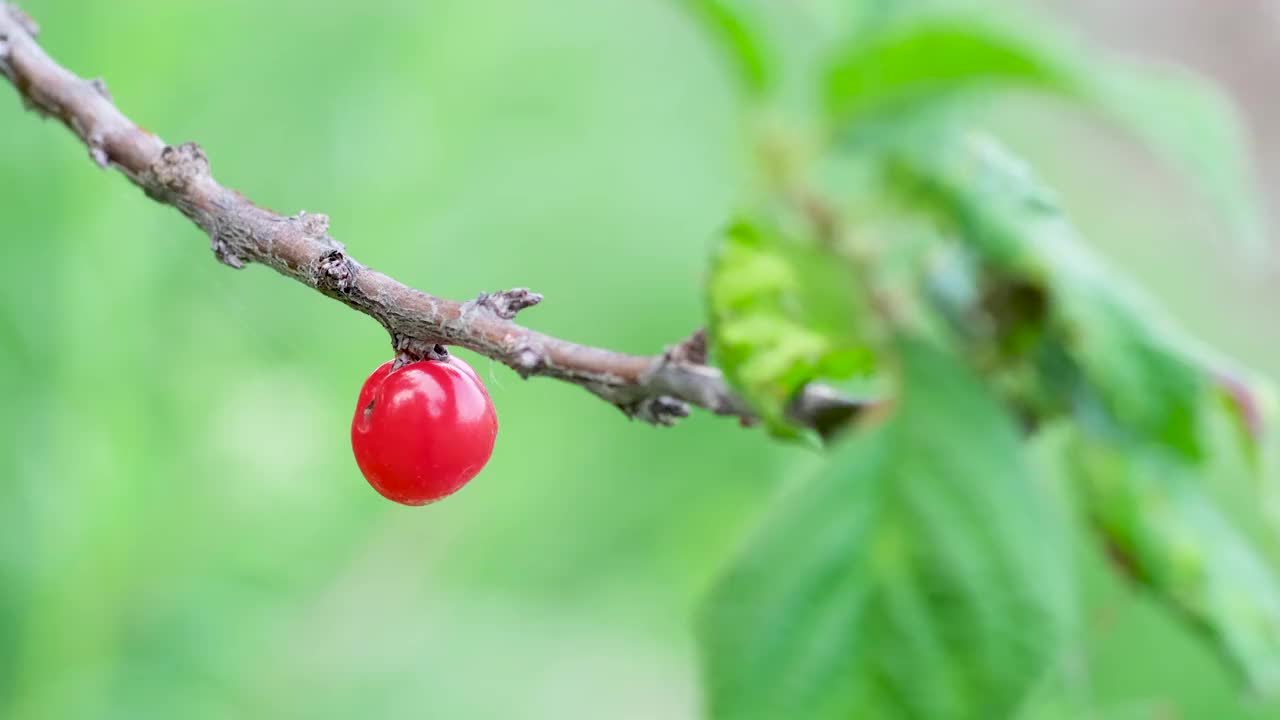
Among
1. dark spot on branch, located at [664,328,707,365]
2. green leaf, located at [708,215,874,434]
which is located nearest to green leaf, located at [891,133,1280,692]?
green leaf, located at [708,215,874,434]

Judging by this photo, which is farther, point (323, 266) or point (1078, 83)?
point (1078, 83)

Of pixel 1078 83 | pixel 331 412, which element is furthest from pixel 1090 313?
pixel 331 412

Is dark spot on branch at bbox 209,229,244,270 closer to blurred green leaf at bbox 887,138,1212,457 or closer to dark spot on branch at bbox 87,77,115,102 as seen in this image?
dark spot on branch at bbox 87,77,115,102

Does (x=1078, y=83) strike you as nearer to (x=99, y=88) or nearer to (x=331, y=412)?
(x=99, y=88)

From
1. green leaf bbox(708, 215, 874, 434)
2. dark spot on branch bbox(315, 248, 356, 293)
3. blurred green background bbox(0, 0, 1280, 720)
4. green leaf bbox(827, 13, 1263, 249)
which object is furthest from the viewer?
blurred green background bbox(0, 0, 1280, 720)

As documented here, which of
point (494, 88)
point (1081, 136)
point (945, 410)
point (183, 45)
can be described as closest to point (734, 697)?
point (945, 410)

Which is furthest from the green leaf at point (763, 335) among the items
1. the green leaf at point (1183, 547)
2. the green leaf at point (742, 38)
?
the green leaf at point (742, 38)

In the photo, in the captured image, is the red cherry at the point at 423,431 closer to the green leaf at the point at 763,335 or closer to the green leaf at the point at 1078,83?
the green leaf at the point at 763,335

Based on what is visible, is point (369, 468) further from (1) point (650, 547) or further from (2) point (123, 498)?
(1) point (650, 547)
